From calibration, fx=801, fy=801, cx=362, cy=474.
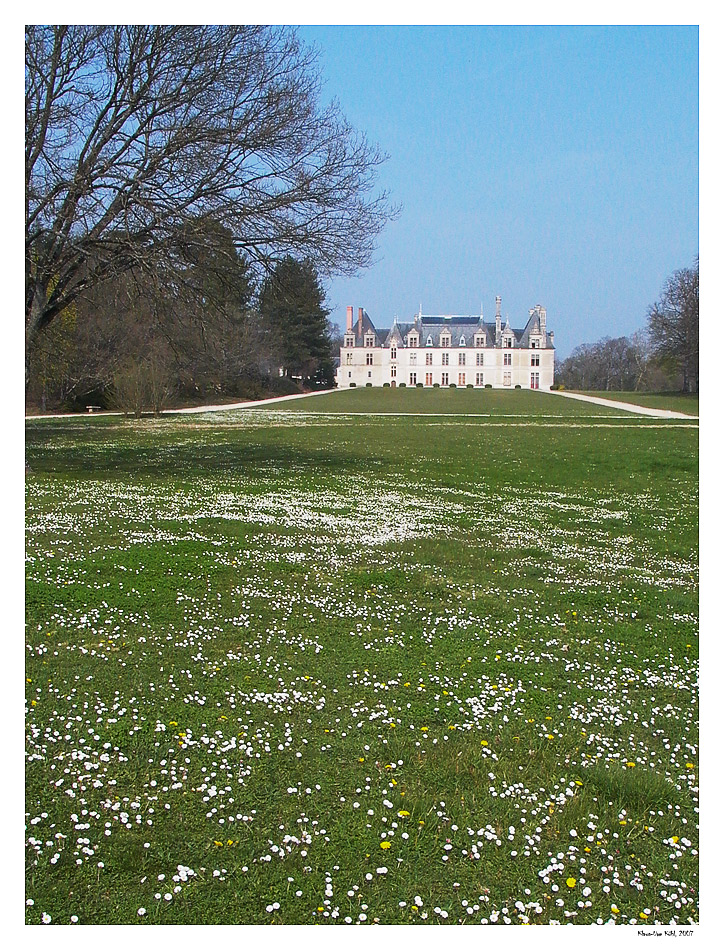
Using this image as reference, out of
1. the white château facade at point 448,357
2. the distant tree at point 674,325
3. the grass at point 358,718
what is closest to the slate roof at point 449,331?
the white château facade at point 448,357

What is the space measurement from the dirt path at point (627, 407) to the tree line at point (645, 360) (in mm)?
1258

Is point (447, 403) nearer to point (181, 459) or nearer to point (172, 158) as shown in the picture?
point (181, 459)

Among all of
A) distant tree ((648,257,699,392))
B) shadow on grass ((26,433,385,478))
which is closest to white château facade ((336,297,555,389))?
distant tree ((648,257,699,392))

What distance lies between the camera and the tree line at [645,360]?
33.0m

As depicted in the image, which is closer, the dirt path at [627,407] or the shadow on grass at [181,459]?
the shadow on grass at [181,459]

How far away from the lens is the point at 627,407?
44469 millimetres

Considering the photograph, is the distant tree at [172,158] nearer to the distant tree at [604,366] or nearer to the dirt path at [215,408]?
the dirt path at [215,408]

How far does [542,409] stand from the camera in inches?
1678

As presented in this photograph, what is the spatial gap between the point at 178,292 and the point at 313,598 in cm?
773

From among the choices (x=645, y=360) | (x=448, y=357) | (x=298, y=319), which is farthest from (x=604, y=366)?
(x=298, y=319)
